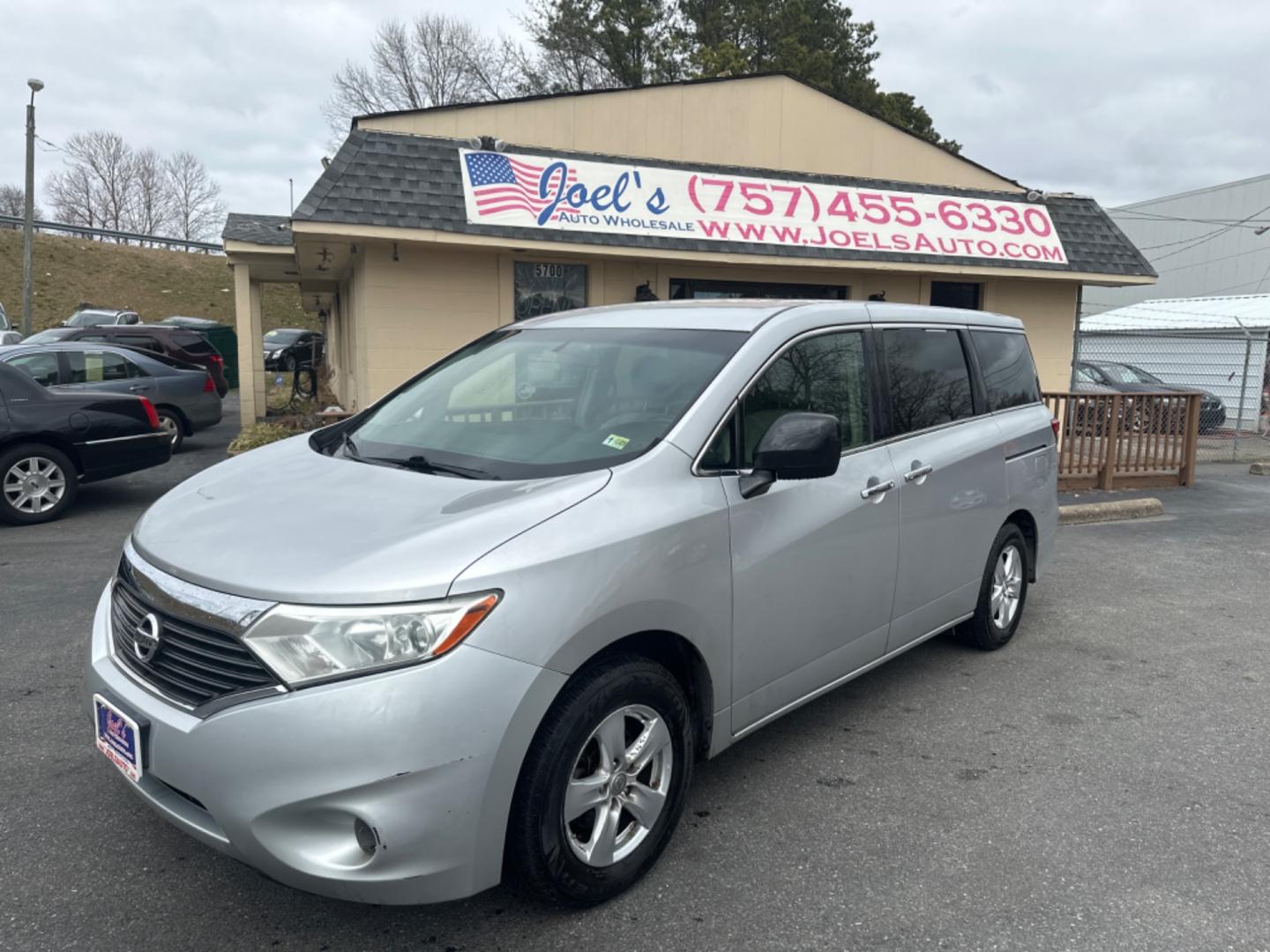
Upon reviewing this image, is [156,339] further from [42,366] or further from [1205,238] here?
[1205,238]

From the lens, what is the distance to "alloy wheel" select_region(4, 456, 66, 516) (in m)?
7.92

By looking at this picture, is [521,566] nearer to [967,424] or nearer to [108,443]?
[967,424]

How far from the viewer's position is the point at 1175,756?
3.92m

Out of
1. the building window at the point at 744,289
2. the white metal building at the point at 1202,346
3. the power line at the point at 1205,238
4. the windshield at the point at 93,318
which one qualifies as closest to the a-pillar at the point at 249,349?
the building window at the point at 744,289

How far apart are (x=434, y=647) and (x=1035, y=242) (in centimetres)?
1209

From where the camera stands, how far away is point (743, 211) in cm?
1095

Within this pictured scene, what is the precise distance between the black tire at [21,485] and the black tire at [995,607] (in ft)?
24.4

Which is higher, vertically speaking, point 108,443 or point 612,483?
point 612,483

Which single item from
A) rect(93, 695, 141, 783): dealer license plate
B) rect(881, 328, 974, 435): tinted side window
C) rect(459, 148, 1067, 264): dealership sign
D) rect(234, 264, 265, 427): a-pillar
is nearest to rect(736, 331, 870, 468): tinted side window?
rect(881, 328, 974, 435): tinted side window

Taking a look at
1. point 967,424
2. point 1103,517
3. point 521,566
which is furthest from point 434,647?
point 1103,517

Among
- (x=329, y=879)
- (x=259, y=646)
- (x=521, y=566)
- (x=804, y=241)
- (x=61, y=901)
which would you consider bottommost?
(x=61, y=901)

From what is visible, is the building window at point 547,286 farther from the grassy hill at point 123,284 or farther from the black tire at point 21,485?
the grassy hill at point 123,284

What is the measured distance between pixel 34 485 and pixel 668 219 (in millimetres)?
6766

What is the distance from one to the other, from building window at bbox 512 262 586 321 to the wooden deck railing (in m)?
5.45
